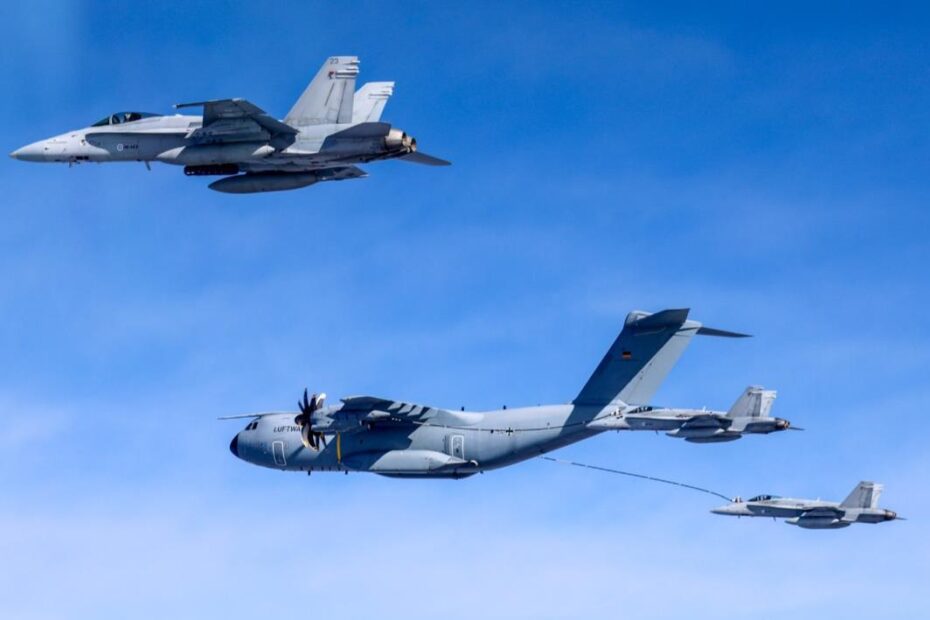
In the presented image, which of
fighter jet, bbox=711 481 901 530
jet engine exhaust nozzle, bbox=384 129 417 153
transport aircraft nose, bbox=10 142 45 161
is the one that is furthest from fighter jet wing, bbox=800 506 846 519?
transport aircraft nose, bbox=10 142 45 161

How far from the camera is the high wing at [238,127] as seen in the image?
206 feet

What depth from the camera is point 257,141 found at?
2512 inches

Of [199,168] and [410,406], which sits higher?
[199,168]

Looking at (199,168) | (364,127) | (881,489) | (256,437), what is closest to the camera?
(364,127)

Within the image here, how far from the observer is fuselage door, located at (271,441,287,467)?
6962 cm

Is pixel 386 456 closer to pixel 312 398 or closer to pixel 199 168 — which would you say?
pixel 312 398

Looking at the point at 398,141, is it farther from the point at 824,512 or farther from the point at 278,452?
the point at 824,512

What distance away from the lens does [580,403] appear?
65312mm

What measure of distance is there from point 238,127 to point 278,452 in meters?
15.2

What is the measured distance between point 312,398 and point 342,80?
13950 mm

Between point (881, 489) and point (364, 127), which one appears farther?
point (881, 489)

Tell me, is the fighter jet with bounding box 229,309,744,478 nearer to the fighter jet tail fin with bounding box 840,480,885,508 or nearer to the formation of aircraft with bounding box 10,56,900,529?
the formation of aircraft with bounding box 10,56,900,529

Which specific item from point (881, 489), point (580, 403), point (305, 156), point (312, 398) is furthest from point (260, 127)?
point (881, 489)

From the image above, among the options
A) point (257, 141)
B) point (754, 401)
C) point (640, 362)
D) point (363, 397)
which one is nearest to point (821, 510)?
point (754, 401)
